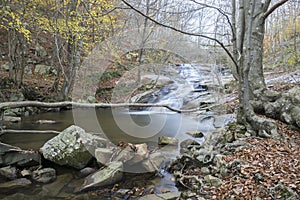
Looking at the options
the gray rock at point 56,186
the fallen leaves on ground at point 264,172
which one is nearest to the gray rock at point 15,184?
the gray rock at point 56,186

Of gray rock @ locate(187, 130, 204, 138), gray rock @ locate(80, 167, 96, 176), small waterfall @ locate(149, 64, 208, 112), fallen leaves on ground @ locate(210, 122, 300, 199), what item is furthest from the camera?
small waterfall @ locate(149, 64, 208, 112)

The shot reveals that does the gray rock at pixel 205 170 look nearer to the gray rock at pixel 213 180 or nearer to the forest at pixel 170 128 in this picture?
the forest at pixel 170 128

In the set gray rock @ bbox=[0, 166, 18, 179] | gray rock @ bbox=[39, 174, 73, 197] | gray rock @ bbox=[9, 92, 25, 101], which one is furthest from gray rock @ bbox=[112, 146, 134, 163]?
gray rock @ bbox=[9, 92, 25, 101]

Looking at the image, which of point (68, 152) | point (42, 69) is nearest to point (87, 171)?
point (68, 152)

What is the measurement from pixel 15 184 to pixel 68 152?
120 centimetres

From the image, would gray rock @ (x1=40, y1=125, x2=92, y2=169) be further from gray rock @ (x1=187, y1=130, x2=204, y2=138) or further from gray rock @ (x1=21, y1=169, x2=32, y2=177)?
gray rock @ (x1=187, y1=130, x2=204, y2=138)

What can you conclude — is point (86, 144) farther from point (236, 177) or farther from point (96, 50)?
point (96, 50)

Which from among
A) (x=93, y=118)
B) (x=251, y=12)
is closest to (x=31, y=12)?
(x=93, y=118)

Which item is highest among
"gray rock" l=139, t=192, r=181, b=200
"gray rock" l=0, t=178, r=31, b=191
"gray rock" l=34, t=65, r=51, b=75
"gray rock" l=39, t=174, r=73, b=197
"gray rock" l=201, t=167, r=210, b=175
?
"gray rock" l=34, t=65, r=51, b=75

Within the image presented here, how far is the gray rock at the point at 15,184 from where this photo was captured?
4.54 meters

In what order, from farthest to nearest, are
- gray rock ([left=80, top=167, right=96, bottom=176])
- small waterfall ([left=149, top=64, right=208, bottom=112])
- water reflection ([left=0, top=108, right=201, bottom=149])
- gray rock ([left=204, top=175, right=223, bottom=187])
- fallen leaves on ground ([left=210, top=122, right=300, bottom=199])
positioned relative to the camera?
small waterfall ([left=149, top=64, right=208, bottom=112])
water reflection ([left=0, top=108, right=201, bottom=149])
gray rock ([left=80, top=167, right=96, bottom=176])
gray rock ([left=204, top=175, right=223, bottom=187])
fallen leaves on ground ([left=210, top=122, right=300, bottom=199])

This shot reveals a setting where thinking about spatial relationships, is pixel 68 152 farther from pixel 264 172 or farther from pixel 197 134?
pixel 197 134

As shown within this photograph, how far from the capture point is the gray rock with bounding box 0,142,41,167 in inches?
207

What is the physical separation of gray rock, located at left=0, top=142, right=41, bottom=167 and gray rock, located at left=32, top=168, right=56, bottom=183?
39 cm
